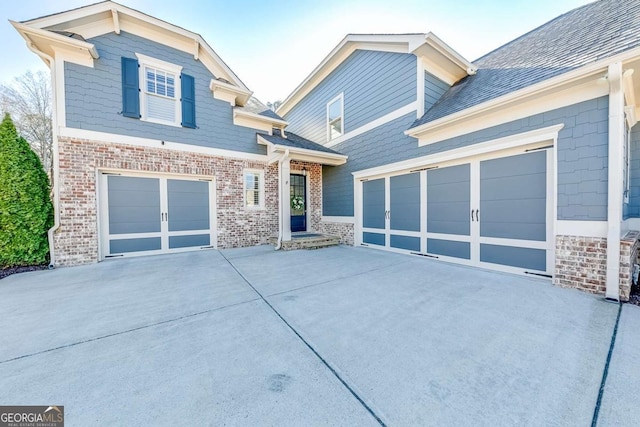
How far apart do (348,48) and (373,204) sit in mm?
5127

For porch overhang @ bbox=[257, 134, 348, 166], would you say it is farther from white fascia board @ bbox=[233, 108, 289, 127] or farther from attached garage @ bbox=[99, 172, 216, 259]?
attached garage @ bbox=[99, 172, 216, 259]

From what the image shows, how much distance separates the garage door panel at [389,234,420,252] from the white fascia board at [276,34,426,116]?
454 cm

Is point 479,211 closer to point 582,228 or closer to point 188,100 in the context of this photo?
point 582,228

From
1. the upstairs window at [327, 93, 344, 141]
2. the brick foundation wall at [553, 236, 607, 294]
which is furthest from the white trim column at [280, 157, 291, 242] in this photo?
the brick foundation wall at [553, 236, 607, 294]

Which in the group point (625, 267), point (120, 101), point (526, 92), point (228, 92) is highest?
point (228, 92)

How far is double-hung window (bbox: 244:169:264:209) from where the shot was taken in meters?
7.66

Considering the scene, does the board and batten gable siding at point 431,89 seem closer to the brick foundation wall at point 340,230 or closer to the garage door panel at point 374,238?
the garage door panel at point 374,238

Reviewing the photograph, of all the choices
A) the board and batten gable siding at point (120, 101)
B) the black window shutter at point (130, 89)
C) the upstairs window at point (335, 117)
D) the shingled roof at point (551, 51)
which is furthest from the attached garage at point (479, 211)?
the black window shutter at point (130, 89)

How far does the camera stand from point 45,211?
5117mm

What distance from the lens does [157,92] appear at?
6.33m

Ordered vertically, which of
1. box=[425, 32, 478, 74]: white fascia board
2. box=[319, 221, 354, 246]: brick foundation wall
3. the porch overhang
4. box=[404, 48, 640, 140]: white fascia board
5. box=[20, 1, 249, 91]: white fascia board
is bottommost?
box=[319, 221, 354, 246]: brick foundation wall

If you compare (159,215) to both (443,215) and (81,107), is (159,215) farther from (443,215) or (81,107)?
(443,215)

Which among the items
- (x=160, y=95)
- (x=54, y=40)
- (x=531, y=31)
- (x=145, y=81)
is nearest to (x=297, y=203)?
(x=160, y=95)

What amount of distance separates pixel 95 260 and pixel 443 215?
8.08m
